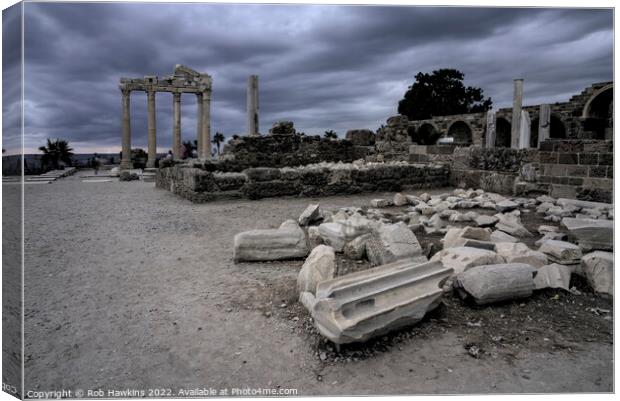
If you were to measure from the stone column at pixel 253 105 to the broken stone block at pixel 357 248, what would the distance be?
11.2m

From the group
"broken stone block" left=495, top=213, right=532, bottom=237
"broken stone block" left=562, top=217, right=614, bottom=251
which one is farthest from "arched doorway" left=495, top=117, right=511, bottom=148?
"broken stone block" left=562, top=217, right=614, bottom=251

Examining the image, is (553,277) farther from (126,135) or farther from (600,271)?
(126,135)

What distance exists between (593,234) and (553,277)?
2.72ft

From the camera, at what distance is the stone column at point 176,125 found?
23.9m

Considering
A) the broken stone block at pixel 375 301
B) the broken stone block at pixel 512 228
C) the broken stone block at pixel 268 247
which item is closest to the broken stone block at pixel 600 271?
the broken stone block at pixel 375 301

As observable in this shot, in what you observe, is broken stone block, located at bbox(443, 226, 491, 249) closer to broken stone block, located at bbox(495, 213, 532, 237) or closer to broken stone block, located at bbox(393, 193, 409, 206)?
broken stone block, located at bbox(495, 213, 532, 237)

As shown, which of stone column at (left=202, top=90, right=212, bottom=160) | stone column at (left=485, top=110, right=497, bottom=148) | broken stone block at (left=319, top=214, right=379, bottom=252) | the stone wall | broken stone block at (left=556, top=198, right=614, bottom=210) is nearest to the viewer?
broken stone block at (left=319, top=214, right=379, bottom=252)

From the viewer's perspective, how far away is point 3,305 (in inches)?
83.4

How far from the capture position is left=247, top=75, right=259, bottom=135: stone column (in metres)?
14.3

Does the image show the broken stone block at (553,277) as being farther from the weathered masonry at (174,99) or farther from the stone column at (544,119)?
the weathered masonry at (174,99)

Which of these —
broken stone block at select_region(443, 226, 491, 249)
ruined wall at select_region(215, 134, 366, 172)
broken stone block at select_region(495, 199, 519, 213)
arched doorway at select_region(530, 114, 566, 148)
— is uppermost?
arched doorway at select_region(530, 114, 566, 148)

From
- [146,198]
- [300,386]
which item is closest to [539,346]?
[300,386]

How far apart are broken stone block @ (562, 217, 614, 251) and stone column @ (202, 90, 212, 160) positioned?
22.6 metres

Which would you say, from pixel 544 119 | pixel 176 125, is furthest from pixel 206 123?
pixel 544 119
